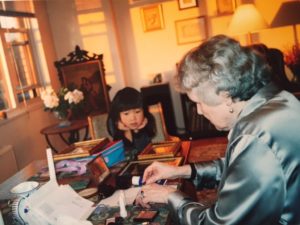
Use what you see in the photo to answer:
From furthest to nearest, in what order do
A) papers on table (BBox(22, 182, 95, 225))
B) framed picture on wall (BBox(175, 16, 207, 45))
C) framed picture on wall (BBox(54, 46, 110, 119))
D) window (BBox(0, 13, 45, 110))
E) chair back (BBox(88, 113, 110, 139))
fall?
framed picture on wall (BBox(175, 16, 207, 45))
framed picture on wall (BBox(54, 46, 110, 119))
window (BBox(0, 13, 45, 110))
chair back (BBox(88, 113, 110, 139))
papers on table (BBox(22, 182, 95, 225))

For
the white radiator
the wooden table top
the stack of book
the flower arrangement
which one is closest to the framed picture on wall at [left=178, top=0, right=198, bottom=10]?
the flower arrangement

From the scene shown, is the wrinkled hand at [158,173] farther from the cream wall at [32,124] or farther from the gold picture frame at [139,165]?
the cream wall at [32,124]

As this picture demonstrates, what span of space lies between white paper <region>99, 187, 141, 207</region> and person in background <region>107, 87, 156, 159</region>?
2.76ft

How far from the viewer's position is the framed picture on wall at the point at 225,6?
4.48 m

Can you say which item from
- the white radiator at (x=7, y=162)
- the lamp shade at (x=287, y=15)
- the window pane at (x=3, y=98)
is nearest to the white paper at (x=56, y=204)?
the white radiator at (x=7, y=162)

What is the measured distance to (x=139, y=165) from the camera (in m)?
1.75

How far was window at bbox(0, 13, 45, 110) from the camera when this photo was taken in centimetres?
362

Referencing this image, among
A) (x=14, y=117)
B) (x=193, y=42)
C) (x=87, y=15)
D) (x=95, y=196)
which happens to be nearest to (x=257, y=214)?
(x=95, y=196)

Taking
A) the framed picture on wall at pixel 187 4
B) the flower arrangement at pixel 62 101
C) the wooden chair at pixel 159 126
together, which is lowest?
the wooden chair at pixel 159 126

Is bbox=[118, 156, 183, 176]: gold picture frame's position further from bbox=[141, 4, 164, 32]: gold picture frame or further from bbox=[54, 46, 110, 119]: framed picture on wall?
bbox=[141, 4, 164, 32]: gold picture frame

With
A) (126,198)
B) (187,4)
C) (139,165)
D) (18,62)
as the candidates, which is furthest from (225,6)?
(126,198)

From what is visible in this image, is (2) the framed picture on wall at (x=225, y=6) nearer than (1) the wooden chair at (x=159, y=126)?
No

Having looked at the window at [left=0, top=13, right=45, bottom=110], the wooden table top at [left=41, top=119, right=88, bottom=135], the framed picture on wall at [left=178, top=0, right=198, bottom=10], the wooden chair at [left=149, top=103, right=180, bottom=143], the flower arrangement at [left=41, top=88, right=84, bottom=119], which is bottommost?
the wooden table top at [left=41, top=119, right=88, bottom=135]

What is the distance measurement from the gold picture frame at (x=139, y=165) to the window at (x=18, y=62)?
2308 mm
